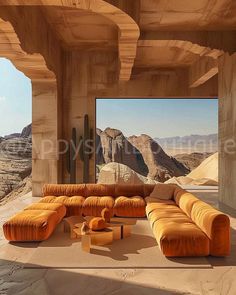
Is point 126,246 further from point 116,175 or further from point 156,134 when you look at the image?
point 156,134

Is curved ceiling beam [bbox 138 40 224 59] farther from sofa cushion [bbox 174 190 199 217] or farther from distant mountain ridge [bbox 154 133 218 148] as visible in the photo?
distant mountain ridge [bbox 154 133 218 148]

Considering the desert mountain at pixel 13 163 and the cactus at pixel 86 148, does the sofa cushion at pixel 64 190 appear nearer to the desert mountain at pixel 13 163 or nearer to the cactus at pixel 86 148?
the cactus at pixel 86 148

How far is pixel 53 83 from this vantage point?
27.0ft

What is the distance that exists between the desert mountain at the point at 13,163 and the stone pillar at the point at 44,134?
13.2 meters

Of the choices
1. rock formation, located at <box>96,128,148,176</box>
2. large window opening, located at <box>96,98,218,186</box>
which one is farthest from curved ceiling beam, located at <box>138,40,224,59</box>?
rock formation, located at <box>96,128,148,176</box>

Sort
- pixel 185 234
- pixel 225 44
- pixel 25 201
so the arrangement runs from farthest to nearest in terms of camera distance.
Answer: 1. pixel 25 201
2. pixel 225 44
3. pixel 185 234

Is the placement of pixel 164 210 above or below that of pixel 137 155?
above

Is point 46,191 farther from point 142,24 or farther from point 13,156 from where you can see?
point 13,156

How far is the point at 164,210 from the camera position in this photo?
15.1 ft

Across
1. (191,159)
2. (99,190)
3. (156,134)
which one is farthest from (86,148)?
(191,159)

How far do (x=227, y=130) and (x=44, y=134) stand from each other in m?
4.36

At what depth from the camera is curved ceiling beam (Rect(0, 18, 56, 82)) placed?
5.06m

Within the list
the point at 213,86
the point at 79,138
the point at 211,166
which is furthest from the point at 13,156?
the point at 213,86

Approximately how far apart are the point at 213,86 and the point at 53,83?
4.45 meters
